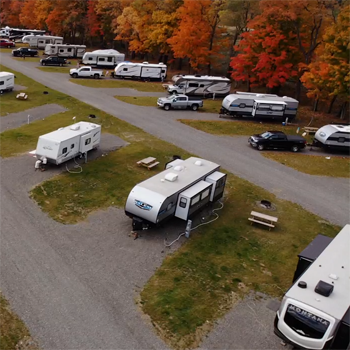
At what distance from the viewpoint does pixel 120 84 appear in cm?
5303

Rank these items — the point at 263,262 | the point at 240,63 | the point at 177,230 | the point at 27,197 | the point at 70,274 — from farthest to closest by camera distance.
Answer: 1. the point at 240,63
2. the point at 27,197
3. the point at 177,230
4. the point at 263,262
5. the point at 70,274

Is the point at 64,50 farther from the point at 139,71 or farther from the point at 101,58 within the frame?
the point at 139,71

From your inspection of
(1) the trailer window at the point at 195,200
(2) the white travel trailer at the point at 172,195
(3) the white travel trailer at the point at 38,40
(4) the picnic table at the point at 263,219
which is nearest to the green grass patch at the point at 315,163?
(4) the picnic table at the point at 263,219

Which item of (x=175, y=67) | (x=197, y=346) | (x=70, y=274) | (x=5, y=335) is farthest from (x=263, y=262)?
(x=175, y=67)

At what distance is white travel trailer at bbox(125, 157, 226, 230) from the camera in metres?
18.6

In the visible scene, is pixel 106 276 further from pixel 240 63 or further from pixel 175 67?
pixel 175 67

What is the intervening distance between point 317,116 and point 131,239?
3309 centimetres

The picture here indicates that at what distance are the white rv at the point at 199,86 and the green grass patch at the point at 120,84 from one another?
3862 mm

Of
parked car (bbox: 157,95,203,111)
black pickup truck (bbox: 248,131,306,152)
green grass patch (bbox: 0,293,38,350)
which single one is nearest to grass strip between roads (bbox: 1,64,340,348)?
green grass patch (bbox: 0,293,38,350)

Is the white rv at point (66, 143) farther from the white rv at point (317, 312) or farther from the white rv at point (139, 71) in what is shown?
the white rv at point (139, 71)

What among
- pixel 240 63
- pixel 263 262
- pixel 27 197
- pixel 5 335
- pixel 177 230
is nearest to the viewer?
pixel 5 335

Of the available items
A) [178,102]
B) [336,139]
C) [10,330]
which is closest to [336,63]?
[336,139]

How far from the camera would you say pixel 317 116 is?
44469 mm

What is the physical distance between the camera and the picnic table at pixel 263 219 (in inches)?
811
